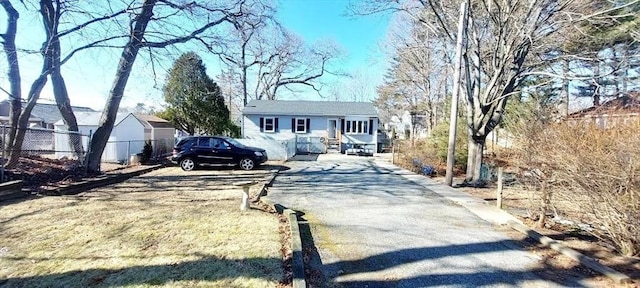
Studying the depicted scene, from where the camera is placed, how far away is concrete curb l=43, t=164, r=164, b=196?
7.94m

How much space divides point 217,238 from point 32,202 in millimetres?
5052

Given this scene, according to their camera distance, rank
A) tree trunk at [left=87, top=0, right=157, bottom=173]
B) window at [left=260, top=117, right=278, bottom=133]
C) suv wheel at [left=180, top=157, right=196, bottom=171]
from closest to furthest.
Answer: tree trunk at [left=87, top=0, right=157, bottom=173]
suv wheel at [left=180, top=157, right=196, bottom=171]
window at [left=260, top=117, right=278, bottom=133]

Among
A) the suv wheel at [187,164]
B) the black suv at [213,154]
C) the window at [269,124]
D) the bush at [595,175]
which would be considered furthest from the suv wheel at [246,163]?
the window at [269,124]

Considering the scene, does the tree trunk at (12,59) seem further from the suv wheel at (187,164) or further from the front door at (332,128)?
the front door at (332,128)

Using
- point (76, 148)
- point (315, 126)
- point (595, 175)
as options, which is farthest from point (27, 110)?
point (315, 126)

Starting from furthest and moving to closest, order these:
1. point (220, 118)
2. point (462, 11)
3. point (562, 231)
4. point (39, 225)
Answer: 1. point (220, 118)
2. point (462, 11)
3. point (562, 231)
4. point (39, 225)

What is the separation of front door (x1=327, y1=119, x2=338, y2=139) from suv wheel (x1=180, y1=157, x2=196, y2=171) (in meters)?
14.2

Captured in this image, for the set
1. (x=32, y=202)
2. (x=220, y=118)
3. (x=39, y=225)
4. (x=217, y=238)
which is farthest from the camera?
(x=220, y=118)

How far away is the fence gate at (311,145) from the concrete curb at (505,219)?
14.5 metres

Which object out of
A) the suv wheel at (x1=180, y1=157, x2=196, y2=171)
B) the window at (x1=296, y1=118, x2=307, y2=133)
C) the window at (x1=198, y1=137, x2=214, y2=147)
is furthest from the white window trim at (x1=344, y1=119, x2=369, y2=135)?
the suv wheel at (x1=180, y1=157, x2=196, y2=171)

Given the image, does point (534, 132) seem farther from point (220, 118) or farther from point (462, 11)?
point (220, 118)

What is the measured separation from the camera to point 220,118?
2575 cm

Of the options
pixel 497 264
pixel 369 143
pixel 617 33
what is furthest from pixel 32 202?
pixel 369 143

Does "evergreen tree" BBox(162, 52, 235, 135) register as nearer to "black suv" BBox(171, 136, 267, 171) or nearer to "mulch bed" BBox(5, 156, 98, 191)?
"black suv" BBox(171, 136, 267, 171)
